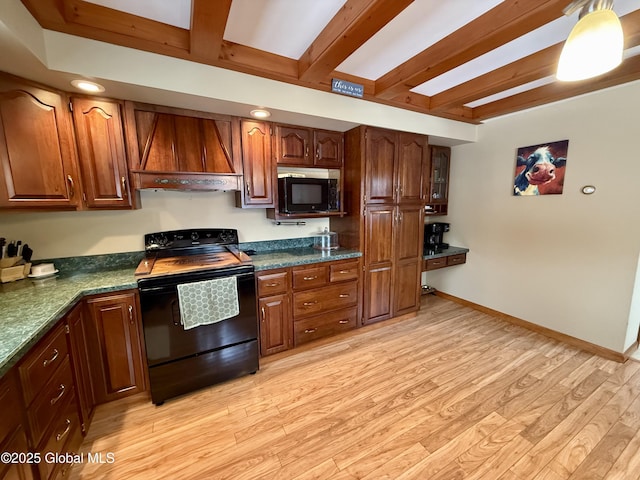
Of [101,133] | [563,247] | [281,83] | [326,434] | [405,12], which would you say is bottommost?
[326,434]

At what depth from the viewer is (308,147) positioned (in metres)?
2.64

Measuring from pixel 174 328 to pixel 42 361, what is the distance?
74cm

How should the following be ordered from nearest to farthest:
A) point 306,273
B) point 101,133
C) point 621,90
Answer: point 101,133 < point 621,90 < point 306,273

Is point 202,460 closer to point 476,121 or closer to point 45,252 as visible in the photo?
point 45,252

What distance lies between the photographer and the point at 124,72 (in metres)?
1.63

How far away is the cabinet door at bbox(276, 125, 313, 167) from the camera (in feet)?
8.21

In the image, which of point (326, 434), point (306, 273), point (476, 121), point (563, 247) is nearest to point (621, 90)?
point (476, 121)

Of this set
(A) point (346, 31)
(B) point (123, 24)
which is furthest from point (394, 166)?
(B) point (123, 24)

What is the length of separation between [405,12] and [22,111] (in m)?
2.38

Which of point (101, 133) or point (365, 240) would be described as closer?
point (101, 133)

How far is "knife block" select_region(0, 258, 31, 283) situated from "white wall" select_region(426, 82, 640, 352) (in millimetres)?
4504

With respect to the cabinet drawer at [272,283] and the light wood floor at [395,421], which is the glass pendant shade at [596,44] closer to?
the light wood floor at [395,421]

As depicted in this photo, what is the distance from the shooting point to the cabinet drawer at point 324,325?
2.53 metres

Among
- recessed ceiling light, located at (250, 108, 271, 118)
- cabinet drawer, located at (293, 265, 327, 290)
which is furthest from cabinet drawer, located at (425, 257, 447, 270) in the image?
recessed ceiling light, located at (250, 108, 271, 118)
